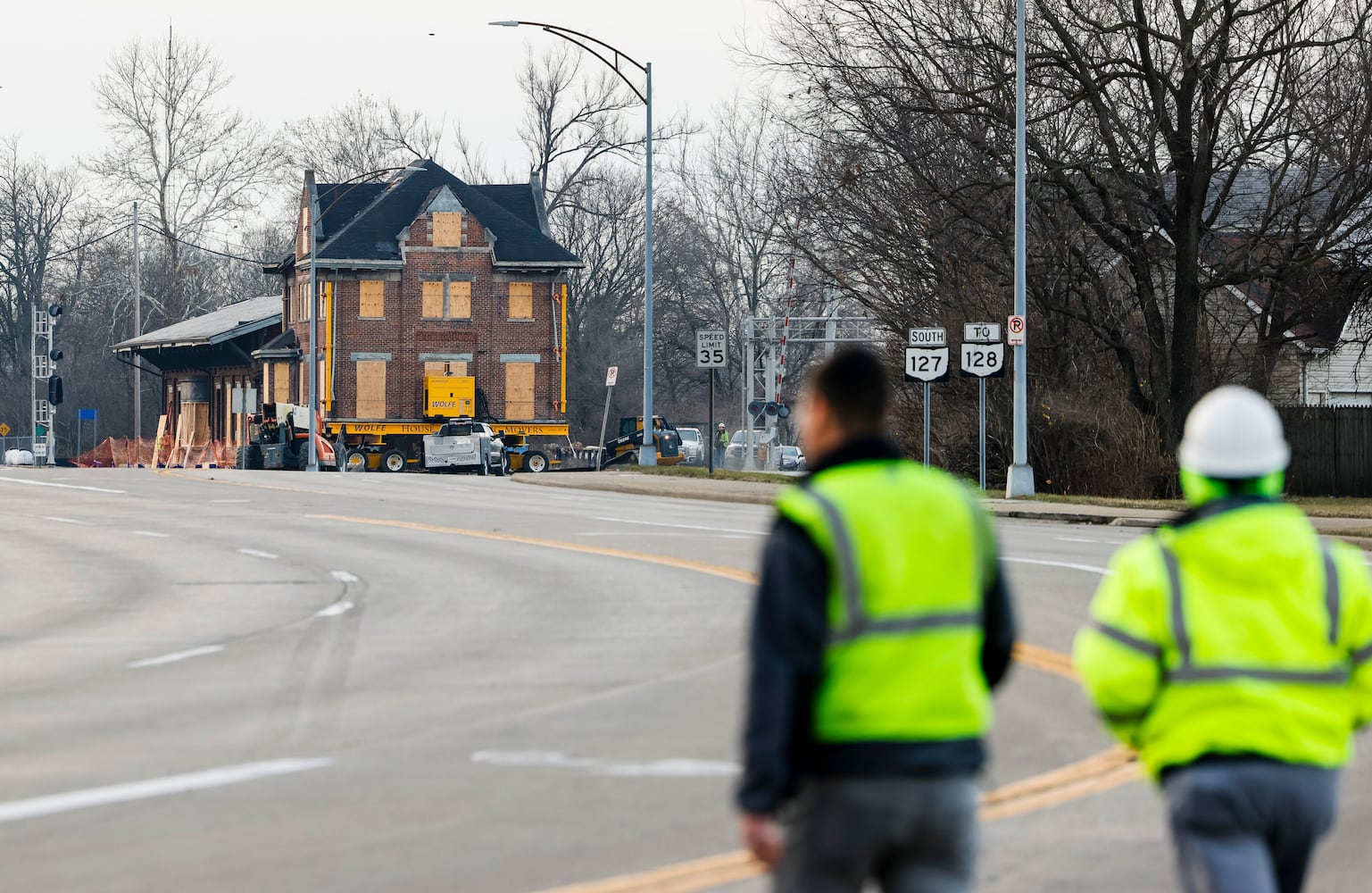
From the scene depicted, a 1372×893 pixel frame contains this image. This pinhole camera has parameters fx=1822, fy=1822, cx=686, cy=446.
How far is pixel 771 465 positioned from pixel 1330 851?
62.5 metres

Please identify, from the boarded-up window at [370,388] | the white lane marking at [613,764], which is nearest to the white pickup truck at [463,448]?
the boarded-up window at [370,388]

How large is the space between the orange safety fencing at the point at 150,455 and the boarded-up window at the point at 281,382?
8.20 ft

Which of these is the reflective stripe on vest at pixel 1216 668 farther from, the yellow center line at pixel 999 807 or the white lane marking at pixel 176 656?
the white lane marking at pixel 176 656

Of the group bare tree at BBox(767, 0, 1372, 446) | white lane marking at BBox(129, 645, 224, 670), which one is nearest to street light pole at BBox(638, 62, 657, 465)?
bare tree at BBox(767, 0, 1372, 446)

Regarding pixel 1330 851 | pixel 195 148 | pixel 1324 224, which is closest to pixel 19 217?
pixel 195 148

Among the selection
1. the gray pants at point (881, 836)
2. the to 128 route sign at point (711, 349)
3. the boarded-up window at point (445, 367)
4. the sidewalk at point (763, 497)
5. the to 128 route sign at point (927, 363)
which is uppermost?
the boarded-up window at point (445, 367)

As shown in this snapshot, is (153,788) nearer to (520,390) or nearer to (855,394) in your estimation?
(855,394)

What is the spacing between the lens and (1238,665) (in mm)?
3764

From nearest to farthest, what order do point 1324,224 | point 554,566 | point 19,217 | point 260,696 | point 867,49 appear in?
point 260,696
point 554,566
point 1324,224
point 867,49
point 19,217

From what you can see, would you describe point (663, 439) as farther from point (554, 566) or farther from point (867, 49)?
point (554, 566)

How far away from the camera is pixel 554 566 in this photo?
19.8m

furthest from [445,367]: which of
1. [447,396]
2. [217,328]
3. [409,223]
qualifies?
[217,328]

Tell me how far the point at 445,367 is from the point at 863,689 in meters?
62.5

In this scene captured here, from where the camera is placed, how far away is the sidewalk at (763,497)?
83.0 feet
